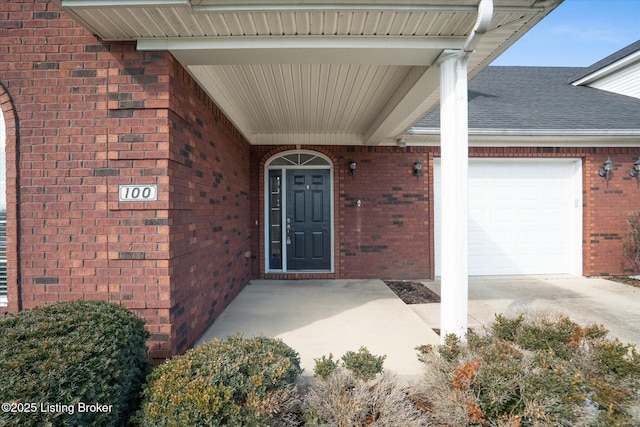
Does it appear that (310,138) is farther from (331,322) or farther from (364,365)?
(364,365)

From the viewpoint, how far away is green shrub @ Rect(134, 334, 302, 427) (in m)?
1.76

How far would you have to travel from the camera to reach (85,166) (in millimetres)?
2789

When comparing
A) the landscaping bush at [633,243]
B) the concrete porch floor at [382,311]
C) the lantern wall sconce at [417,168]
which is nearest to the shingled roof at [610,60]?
the landscaping bush at [633,243]

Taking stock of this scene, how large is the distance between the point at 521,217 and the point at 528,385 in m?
5.72

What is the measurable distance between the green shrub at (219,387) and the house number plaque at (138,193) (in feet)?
4.48

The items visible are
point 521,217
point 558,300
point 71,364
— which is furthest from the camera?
point 521,217

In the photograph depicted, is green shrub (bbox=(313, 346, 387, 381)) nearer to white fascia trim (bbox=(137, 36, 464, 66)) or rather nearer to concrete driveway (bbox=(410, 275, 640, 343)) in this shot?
concrete driveway (bbox=(410, 275, 640, 343))

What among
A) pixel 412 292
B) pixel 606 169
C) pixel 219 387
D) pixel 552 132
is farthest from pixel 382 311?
pixel 606 169

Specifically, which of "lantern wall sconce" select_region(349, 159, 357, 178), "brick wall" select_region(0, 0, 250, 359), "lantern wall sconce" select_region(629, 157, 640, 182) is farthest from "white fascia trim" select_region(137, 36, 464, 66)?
"lantern wall sconce" select_region(629, 157, 640, 182)

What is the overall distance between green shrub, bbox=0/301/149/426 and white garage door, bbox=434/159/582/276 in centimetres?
587

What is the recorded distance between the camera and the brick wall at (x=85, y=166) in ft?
9.04

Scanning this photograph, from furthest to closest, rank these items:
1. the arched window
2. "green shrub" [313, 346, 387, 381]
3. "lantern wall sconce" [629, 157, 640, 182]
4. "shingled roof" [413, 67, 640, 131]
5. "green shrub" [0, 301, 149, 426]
Answer: "lantern wall sconce" [629, 157, 640, 182]
"shingled roof" [413, 67, 640, 131]
the arched window
"green shrub" [313, 346, 387, 381]
"green shrub" [0, 301, 149, 426]

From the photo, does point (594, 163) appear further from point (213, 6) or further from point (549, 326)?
point (213, 6)

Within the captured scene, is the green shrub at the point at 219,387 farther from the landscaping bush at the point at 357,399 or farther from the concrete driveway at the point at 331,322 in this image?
the concrete driveway at the point at 331,322
